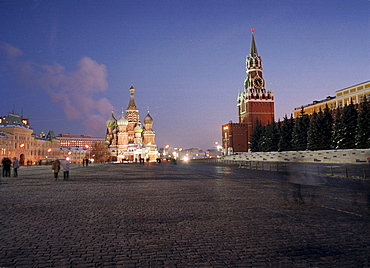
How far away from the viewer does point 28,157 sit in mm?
85375

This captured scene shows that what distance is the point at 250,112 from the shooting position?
95.1 m

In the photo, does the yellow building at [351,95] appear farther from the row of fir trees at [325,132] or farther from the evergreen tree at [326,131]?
the evergreen tree at [326,131]

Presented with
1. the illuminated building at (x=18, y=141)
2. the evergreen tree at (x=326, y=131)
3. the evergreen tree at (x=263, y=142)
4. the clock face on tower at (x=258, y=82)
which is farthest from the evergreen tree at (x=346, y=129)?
the illuminated building at (x=18, y=141)

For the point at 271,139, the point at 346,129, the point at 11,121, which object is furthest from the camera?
the point at 11,121

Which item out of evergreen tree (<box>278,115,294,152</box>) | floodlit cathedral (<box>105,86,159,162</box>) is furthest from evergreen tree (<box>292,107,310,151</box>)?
floodlit cathedral (<box>105,86,159,162</box>)

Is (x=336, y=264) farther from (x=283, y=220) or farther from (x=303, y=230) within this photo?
(x=283, y=220)

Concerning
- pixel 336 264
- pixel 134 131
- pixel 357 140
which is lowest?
pixel 336 264

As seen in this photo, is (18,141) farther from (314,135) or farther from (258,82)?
(258,82)

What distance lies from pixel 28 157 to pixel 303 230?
91.3m

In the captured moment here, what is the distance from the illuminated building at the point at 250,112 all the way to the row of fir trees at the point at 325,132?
22.8m

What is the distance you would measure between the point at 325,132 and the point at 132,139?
246ft

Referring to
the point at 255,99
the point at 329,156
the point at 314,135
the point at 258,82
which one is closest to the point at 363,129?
the point at 329,156

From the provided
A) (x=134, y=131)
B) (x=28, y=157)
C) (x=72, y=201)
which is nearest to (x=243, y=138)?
(x=134, y=131)

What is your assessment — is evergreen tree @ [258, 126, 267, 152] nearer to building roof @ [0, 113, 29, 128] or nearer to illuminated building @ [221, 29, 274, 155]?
illuminated building @ [221, 29, 274, 155]
